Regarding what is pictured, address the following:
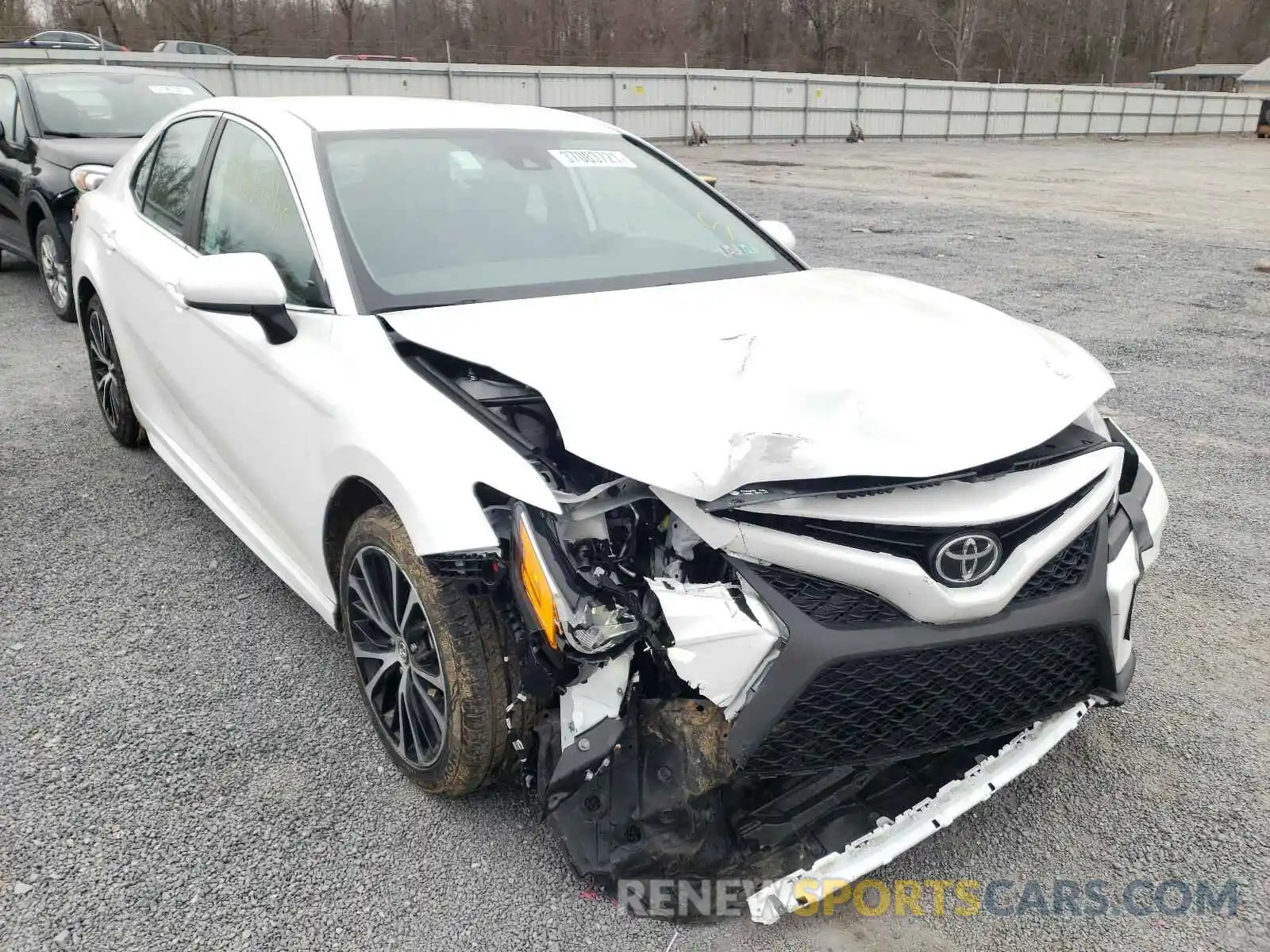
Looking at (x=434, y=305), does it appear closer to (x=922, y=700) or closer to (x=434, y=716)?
(x=434, y=716)

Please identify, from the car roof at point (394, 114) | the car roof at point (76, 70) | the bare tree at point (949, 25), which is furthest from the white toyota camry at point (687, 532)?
the bare tree at point (949, 25)

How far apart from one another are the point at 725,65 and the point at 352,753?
51988mm

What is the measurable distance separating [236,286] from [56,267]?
5.41 meters

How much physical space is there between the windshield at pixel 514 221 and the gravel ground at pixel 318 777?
124 centimetres

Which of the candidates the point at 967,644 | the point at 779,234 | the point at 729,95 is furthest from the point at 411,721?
the point at 729,95

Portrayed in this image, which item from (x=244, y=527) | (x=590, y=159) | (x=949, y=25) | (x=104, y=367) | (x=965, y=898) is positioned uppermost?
(x=949, y=25)

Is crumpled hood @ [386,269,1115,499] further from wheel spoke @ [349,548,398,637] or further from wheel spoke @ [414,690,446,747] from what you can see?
wheel spoke @ [414,690,446,747]

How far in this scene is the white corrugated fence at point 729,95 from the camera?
21.4 m

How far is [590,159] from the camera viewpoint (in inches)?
140

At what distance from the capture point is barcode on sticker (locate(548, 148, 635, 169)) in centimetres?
349

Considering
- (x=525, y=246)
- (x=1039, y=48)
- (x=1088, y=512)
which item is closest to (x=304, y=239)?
(x=525, y=246)

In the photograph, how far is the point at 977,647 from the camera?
2.01 m

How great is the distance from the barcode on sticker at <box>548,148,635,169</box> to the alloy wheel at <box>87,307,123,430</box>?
7.42 ft

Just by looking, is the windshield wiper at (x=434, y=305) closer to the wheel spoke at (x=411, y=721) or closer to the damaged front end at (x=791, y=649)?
the damaged front end at (x=791, y=649)
